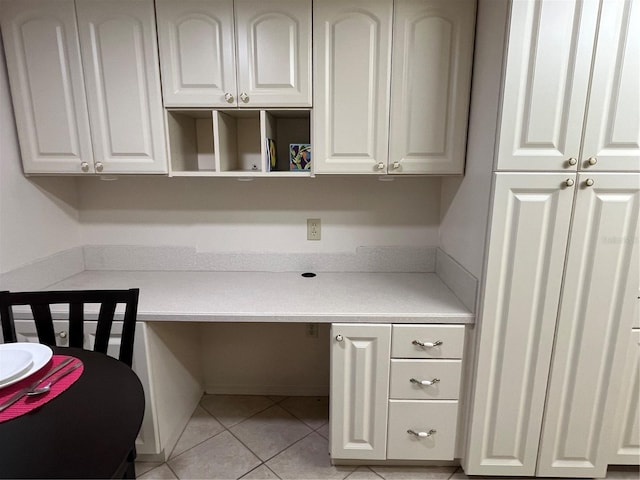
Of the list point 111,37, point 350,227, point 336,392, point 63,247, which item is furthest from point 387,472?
point 111,37

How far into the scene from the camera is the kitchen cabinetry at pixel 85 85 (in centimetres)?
137

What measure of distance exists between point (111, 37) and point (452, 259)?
5.97 feet

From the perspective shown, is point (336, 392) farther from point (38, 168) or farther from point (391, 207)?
point (38, 168)

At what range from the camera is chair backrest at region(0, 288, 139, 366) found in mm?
1128

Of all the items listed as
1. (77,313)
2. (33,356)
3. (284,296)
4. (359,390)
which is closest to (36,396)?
(33,356)

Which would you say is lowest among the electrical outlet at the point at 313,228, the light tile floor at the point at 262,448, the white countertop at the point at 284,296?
the light tile floor at the point at 262,448

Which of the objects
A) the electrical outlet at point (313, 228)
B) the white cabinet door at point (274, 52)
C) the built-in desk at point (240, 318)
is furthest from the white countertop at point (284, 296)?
the white cabinet door at point (274, 52)

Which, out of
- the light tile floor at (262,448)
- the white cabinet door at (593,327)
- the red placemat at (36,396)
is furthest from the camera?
the light tile floor at (262,448)

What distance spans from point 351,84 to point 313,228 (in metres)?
0.77

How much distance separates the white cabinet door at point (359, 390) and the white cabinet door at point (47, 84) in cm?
141

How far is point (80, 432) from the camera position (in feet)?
2.31

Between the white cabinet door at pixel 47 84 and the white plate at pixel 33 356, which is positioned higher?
the white cabinet door at pixel 47 84

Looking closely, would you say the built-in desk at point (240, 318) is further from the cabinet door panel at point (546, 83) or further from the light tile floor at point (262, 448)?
the cabinet door panel at point (546, 83)

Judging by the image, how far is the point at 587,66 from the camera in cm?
109
